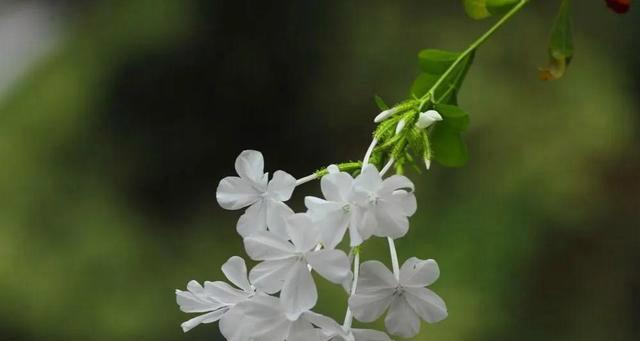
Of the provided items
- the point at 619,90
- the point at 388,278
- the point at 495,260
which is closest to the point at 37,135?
the point at 495,260

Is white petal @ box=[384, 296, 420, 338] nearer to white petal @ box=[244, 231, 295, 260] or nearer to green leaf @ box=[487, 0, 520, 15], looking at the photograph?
white petal @ box=[244, 231, 295, 260]

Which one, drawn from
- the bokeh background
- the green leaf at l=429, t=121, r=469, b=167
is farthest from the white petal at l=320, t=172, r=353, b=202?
the bokeh background

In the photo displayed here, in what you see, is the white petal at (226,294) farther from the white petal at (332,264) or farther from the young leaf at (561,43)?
the young leaf at (561,43)

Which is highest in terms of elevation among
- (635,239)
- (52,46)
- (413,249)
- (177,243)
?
(52,46)

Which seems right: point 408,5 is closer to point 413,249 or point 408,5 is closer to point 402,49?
point 402,49

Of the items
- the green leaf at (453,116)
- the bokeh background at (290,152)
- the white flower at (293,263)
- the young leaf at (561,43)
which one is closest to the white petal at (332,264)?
the white flower at (293,263)

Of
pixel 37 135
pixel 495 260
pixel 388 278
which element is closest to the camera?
pixel 388 278

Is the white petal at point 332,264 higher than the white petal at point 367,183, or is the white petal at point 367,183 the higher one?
the white petal at point 367,183
